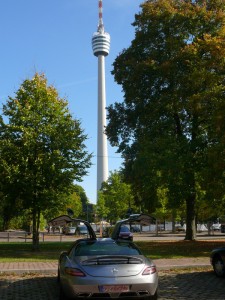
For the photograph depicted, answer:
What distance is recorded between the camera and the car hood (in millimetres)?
7324

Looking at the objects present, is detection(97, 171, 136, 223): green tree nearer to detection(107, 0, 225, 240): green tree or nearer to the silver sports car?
detection(107, 0, 225, 240): green tree

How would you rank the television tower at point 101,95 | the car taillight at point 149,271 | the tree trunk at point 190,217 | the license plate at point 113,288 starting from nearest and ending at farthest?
the license plate at point 113,288
the car taillight at point 149,271
the tree trunk at point 190,217
the television tower at point 101,95

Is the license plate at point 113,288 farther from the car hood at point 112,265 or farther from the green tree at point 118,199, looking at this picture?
the green tree at point 118,199

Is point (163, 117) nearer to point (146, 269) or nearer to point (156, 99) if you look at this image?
point (156, 99)

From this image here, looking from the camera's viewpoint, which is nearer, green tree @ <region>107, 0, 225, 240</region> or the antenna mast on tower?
green tree @ <region>107, 0, 225, 240</region>

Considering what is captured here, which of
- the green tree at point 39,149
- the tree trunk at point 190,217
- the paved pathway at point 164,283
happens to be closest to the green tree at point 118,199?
the tree trunk at point 190,217

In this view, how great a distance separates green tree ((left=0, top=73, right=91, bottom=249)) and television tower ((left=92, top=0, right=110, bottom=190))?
134 m

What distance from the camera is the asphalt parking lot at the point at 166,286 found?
9.05m

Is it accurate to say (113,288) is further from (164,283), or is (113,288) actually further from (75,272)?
(164,283)

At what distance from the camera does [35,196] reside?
20719mm

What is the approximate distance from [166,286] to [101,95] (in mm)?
153183

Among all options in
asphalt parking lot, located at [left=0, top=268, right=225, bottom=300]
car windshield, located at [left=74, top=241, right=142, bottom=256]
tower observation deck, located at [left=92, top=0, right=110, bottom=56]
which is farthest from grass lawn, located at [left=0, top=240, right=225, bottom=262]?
tower observation deck, located at [left=92, top=0, right=110, bottom=56]

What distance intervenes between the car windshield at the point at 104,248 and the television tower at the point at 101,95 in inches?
5794

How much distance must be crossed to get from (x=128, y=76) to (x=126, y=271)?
75.9ft
